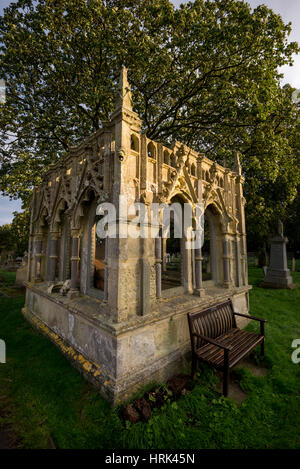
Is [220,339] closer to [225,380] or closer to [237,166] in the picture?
[225,380]

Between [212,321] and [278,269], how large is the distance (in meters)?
9.86

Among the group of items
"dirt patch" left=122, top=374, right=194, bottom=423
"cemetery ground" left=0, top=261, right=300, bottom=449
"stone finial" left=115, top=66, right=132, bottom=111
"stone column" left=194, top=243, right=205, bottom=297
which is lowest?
"cemetery ground" left=0, top=261, right=300, bottom=449

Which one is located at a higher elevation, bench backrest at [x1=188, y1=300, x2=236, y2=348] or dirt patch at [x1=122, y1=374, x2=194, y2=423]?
bench backrest at [x1=188, y1=300, x2=236, y2=348]

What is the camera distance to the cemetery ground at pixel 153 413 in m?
2.58

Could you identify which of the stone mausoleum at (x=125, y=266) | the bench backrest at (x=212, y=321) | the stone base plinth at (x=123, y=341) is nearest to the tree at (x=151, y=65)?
the stone mausoleum at (x=125, y=266)

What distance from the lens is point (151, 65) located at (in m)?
5.99

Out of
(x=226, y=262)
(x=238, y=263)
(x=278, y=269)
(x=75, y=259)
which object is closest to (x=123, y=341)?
(x=75, y=259)

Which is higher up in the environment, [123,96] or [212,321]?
[123,96]

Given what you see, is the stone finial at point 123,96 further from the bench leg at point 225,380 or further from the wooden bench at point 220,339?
the bench leg at point 225,380

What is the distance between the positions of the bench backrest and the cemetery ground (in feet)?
2.29

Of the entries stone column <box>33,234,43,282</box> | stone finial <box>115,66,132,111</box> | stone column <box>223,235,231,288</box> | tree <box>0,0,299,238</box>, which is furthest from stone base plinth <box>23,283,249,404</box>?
tree <box>0,0,299,238</box>

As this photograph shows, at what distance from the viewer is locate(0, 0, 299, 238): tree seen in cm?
540

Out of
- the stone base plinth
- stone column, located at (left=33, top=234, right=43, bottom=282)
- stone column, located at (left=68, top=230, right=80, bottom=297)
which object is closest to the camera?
the stone base plinth

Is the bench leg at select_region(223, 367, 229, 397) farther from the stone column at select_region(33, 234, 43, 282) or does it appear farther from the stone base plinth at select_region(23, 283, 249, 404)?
the stone column at select_region(33, 234, 43, 282)
